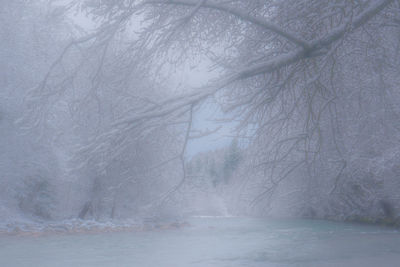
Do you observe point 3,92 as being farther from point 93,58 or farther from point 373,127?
point 373,127

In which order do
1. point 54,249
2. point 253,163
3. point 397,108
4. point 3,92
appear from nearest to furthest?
1. point 253,163
2. point 397,108
3. point 54,249
4. point 3,92

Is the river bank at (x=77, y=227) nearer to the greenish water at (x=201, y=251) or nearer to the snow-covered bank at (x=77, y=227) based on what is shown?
the snow-covered bank at (x=77, y=227)

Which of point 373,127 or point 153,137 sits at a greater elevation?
point 373,127

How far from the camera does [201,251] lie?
8875 millimetres

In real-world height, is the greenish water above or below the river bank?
below

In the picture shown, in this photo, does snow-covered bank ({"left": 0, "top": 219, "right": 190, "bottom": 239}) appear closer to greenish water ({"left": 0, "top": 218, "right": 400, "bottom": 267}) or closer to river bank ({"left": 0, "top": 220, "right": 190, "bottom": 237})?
river bank ({"left": 0, "top": 220, "right": 190, "bottom": 237})

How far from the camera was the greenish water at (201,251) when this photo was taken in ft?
23.1

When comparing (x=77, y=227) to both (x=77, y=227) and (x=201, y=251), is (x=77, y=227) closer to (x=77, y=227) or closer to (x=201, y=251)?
(x=77, y=227)

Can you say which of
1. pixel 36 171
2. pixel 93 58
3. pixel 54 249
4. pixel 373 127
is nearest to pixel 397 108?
pixel 373 127

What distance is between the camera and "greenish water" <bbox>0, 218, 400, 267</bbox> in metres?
7.05

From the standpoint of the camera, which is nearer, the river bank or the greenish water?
the greenish water

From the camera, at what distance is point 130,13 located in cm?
436

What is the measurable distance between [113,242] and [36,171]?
5340mm

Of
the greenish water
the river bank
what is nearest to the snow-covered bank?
the river bank
